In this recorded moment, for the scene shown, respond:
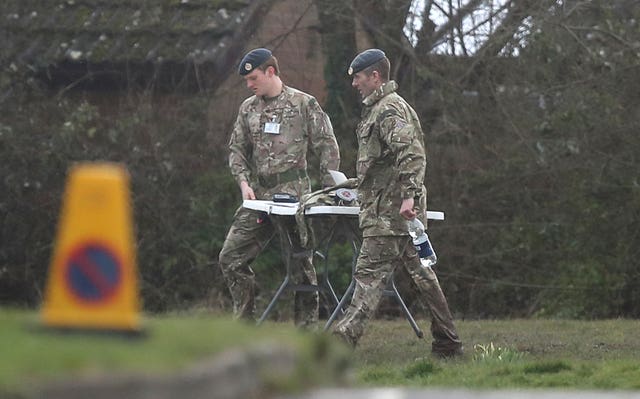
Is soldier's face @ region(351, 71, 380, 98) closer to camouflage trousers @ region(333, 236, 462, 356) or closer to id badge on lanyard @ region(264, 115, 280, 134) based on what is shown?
camouflage trousers @ region(333, 236, 462, 356)

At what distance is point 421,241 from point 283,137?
65.9 inches

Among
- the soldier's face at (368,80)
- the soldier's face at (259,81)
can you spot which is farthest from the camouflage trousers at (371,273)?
the soldier's face at (259,81)

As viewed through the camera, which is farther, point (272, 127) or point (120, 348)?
point (272, 127)

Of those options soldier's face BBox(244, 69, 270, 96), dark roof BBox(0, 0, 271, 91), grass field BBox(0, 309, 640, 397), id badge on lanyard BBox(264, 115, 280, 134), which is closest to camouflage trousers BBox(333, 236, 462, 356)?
grass field BBox(0, 309, 640, 397)

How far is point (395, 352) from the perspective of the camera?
11.2 meters

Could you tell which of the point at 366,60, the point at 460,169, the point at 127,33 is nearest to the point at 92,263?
the point at 366,60

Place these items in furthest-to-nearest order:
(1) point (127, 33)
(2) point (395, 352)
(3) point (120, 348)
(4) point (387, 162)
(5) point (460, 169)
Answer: (1) point (127, 33)
(5) point (460, 169)
(2) point (395, 352)
(4) point (387, 162)
(3) point (120, 348)

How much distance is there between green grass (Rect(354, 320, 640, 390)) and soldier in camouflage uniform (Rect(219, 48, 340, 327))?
42.9 inches

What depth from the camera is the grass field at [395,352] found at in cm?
440

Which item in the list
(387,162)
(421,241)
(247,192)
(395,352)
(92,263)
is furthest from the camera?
(247,192)

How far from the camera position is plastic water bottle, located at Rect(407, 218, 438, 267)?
413 inches

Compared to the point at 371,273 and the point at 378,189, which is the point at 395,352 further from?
the point at 378,189

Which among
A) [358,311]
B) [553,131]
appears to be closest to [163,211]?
[553,131]

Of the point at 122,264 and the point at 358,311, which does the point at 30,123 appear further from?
the point at 122,264
